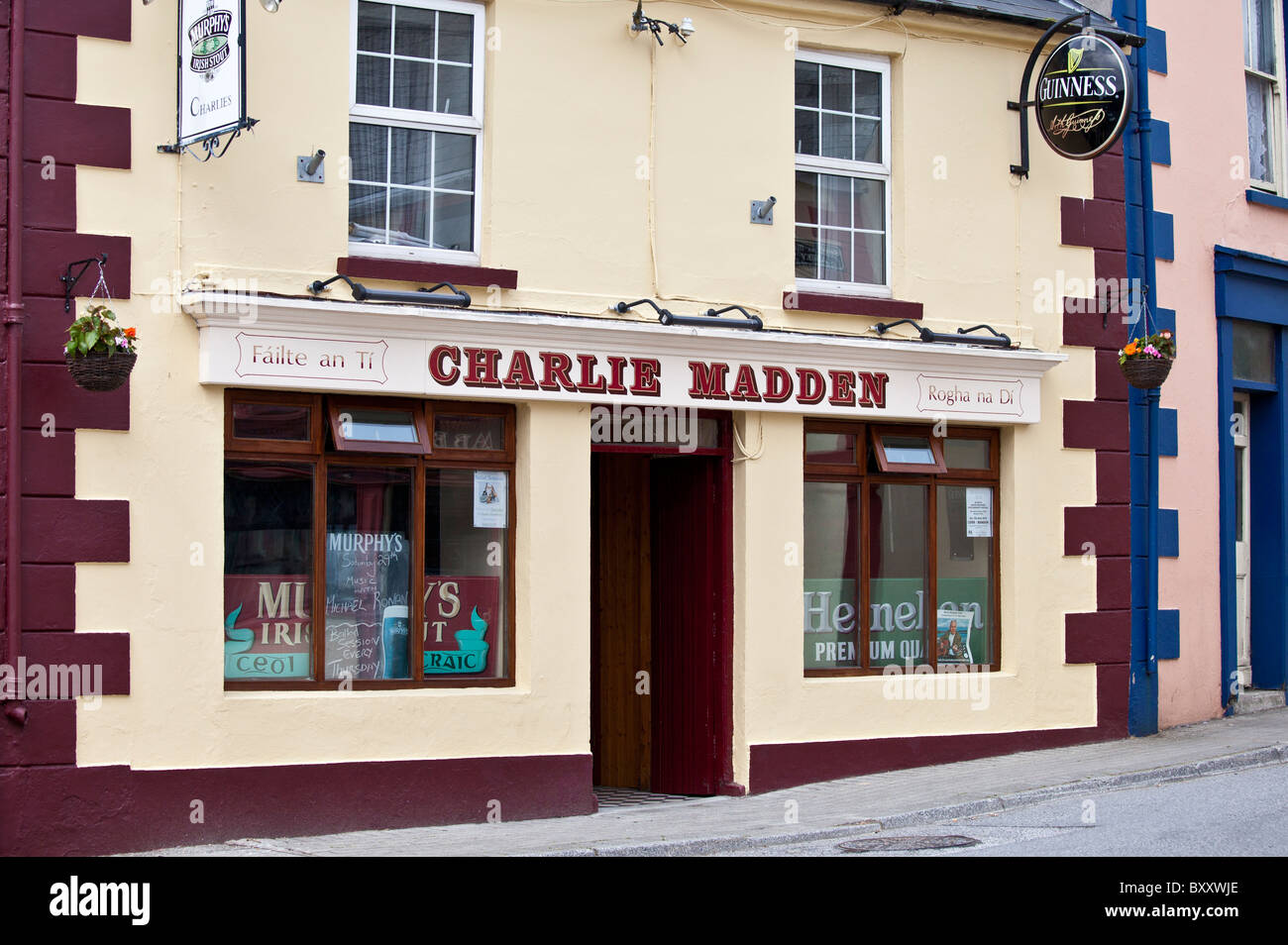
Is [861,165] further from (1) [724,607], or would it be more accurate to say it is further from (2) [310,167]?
(2) [310,167]

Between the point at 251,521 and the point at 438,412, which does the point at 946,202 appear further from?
the point at 251,521

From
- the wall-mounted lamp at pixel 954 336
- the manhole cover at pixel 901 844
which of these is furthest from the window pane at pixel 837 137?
the manhole cover at pixel 901 844

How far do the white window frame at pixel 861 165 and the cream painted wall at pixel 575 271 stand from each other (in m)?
0.10

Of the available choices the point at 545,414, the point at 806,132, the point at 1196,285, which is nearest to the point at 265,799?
the point at 545,414

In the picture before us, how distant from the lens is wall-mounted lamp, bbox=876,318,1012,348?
1230 centimetres

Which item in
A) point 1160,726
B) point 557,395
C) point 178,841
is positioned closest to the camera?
point 178,841

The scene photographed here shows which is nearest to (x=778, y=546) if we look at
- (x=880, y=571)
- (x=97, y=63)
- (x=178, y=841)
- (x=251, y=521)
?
(x=880, y=571)

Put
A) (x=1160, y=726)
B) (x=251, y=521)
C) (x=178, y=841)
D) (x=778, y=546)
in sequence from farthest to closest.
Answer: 1. (x=1160, y=726)
2. (x=778, y=546)
3. (x=251, y=521)
4. (x=178, y=841)

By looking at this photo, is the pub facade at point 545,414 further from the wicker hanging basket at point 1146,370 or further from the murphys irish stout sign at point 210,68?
the wicker hanging basket at point 1146,370

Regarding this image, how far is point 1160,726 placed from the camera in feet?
44.6

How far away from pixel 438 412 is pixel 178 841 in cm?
337

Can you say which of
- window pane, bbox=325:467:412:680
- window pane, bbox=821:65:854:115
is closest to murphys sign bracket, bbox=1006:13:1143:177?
window pane, bbox=821:65:854:115

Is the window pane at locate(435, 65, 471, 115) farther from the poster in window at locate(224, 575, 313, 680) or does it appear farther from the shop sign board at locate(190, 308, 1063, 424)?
the poster in window at locate(224, 575, 313, 680)

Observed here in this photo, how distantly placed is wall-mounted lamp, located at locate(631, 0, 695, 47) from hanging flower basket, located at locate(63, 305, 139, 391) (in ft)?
14.7
